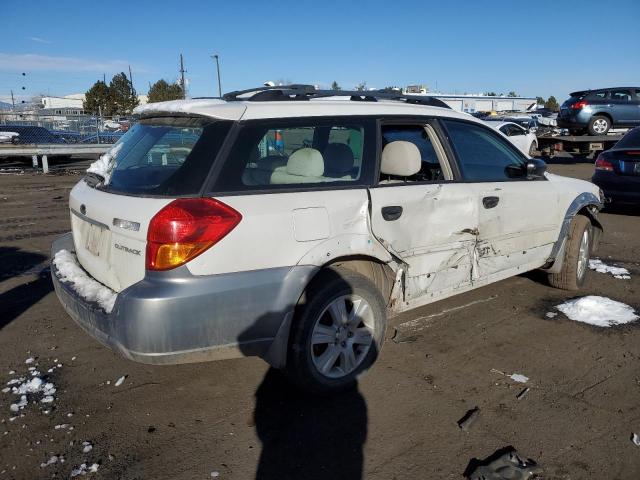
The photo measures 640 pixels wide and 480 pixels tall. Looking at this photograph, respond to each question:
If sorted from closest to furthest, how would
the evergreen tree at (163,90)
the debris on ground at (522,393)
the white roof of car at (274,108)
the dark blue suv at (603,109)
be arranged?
the white roof of car at (274,108) → the debris on ground at (522,393) → the dark blue suv at (603,109) → the evergreen tree at (163,90)

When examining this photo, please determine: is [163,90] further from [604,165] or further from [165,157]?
[165,157]

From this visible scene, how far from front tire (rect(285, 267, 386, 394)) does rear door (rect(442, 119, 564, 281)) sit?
1.17 m

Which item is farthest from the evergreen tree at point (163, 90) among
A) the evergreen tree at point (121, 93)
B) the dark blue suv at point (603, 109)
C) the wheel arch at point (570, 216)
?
the wheel arch at point (570, 216)

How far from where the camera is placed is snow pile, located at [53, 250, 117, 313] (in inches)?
117

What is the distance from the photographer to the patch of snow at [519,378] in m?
3.50

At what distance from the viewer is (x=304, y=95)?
3598 millimetres

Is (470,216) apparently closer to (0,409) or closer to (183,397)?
(183,397)

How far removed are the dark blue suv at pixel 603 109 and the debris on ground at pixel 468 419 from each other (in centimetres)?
1672

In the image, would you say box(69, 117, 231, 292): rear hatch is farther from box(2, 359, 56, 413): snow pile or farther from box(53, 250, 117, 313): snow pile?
box(2, 359, 56, 413): snow pile

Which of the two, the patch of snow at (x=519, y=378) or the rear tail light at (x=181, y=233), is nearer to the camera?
the rear tail light at (x=181, y=233)

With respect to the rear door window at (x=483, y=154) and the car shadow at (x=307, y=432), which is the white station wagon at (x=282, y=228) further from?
the car shadow at (x=307, y=432)

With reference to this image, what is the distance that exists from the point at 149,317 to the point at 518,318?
3.21 m

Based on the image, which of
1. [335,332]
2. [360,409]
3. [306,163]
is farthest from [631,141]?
[360,409]

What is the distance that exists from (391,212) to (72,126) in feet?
74.2
